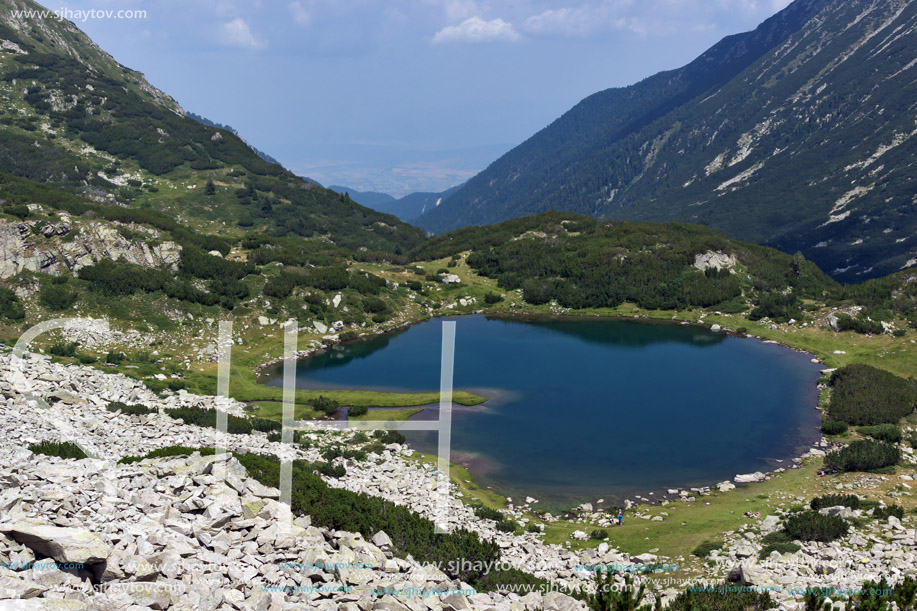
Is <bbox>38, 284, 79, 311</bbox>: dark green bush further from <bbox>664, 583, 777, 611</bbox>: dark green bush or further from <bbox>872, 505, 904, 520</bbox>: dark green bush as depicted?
<bbox>872, 505, 904, 520</bbox>: dark green bush

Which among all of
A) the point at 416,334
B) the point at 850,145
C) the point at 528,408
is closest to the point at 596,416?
the point at 528,408

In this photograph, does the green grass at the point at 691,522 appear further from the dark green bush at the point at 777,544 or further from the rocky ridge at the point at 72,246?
the rocky ridge at the point at 72,246

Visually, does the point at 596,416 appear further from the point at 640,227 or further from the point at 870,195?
the point at 870,195

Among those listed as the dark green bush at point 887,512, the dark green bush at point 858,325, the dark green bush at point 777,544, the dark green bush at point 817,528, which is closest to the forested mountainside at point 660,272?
the dark green bush at point 858,325

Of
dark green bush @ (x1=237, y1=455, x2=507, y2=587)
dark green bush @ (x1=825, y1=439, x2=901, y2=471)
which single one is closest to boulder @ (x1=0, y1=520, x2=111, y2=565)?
dark green bush @ (x1=237, y1=455, x2=507, y2=587)

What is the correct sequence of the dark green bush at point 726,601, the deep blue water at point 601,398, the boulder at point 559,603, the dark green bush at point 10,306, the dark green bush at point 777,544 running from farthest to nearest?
the dark green bush at point 10,306 → the deep blue water at point 601,398 → the dark green bush at point 777,544 → the dark green bush at point 726,601 → the boulder at point 559,603
